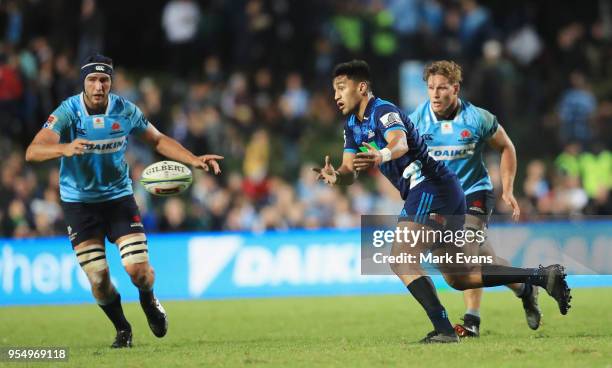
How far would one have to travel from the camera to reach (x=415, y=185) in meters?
10.1

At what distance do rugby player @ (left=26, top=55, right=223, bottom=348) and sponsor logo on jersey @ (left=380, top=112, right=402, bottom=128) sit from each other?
1813mm

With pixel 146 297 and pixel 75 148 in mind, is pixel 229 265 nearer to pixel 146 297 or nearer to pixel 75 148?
pixel 146 297

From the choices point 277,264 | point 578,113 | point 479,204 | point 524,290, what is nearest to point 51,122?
point 479,204

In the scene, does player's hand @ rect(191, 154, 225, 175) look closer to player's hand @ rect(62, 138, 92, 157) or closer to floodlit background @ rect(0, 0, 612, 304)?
player's hand @ rect(62, 138, 92, 157)

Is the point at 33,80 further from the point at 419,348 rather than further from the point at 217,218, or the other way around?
the point at 419,348

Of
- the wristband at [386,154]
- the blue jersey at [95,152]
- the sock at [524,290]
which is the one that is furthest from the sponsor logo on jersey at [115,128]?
the sock at [524,290]

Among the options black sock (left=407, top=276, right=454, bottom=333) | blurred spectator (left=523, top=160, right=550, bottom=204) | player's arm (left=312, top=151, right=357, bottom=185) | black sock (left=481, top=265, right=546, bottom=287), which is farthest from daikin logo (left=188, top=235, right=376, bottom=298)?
black sock (left=407, top=276, right=454, bottom=333)

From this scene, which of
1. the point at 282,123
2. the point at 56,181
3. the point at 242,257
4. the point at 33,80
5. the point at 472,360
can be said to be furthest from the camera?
the point at 282,123

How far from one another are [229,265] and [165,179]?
7.35 meters

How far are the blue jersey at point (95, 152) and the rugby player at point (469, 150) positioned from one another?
2908mm

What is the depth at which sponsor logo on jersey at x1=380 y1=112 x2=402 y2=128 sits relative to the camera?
9523 millimetres

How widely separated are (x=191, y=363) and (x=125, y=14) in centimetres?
1807

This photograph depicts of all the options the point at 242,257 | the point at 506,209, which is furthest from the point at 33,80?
the point at 506,209

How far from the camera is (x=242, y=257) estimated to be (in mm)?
17797
